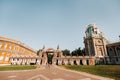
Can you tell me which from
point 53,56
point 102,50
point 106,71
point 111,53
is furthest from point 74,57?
point 106,71

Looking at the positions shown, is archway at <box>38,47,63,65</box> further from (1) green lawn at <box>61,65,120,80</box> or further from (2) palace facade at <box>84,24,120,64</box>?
(1) green lawn at <box>61,65,120,80</box>

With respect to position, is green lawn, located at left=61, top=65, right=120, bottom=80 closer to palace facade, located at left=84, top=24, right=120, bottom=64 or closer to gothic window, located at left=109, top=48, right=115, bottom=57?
palace facade, located at left=84, top=24, right=120, bottom=64

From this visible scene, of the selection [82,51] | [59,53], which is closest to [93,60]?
[59,53]

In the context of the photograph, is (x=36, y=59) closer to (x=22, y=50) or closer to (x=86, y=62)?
(x=22, y=50)

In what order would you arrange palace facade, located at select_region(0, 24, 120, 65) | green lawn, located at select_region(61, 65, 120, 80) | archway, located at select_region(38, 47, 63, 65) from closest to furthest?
green lawn, located at select_region(61, 65, 120, 80) → palace facade, located at select_region(0, 24, 120, 65) → archway, located at select_region(38, 47, 63, 65)

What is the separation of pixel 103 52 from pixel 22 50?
47.8 metres

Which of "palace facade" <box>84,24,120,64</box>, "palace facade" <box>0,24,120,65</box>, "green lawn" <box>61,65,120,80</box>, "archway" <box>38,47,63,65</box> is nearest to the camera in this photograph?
"green lawn" <box>61,65,120,80</box>

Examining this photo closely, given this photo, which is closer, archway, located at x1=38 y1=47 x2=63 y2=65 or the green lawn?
the green lawn

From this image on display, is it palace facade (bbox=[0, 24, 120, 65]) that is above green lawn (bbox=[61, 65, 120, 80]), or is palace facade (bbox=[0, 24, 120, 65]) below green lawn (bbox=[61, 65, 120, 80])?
above

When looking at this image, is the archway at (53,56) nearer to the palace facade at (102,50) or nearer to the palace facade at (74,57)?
the palace facade at (74,57)

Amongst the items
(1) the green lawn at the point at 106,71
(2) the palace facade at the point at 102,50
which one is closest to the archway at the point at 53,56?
(2) the palace facade at the point at 102,50

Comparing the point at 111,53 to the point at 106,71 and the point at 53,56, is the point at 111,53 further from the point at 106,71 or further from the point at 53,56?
the point at 106,71

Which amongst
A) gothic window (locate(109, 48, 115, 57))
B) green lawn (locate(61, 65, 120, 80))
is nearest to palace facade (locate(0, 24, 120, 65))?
gothic window (locate(109, 48, 115, 57))

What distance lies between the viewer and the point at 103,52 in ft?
159
